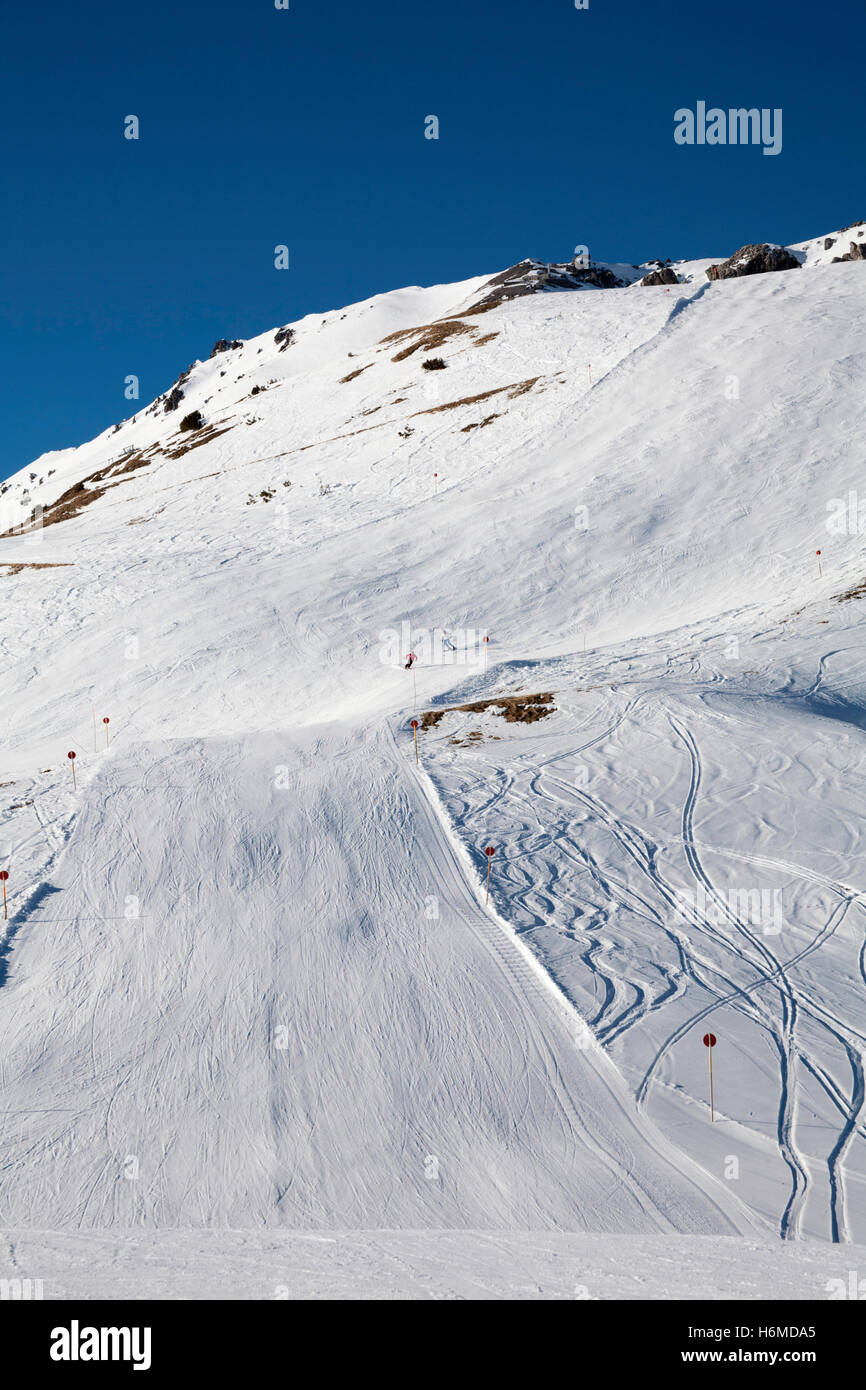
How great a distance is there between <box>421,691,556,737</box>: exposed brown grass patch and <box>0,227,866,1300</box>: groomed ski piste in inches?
3.8

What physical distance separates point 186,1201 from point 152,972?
4.20 metres

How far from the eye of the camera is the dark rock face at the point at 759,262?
6656cm

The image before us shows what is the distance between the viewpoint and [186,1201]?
933 cm

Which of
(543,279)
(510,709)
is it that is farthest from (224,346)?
(510,709)

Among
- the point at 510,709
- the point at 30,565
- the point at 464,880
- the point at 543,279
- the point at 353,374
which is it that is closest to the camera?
the point at 464,880

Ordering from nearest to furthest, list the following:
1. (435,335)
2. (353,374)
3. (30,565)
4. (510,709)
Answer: (510,709) → (30,565) → (353,374) → (435,335)

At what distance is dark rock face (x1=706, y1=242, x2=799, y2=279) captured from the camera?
218 ft

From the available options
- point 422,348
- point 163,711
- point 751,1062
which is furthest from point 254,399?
point 751,1062

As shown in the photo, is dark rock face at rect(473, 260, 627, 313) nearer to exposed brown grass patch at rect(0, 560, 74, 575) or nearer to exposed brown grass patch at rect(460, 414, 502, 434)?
exposed brown grass patch at rect(460, 414, 502, 434)

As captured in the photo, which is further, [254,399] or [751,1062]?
[254,399]

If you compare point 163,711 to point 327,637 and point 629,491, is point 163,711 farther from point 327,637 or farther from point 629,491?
point 629,491

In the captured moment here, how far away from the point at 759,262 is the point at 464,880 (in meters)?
66.5

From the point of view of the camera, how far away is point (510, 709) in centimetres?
2238

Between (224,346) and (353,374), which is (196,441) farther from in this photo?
(224,346)
